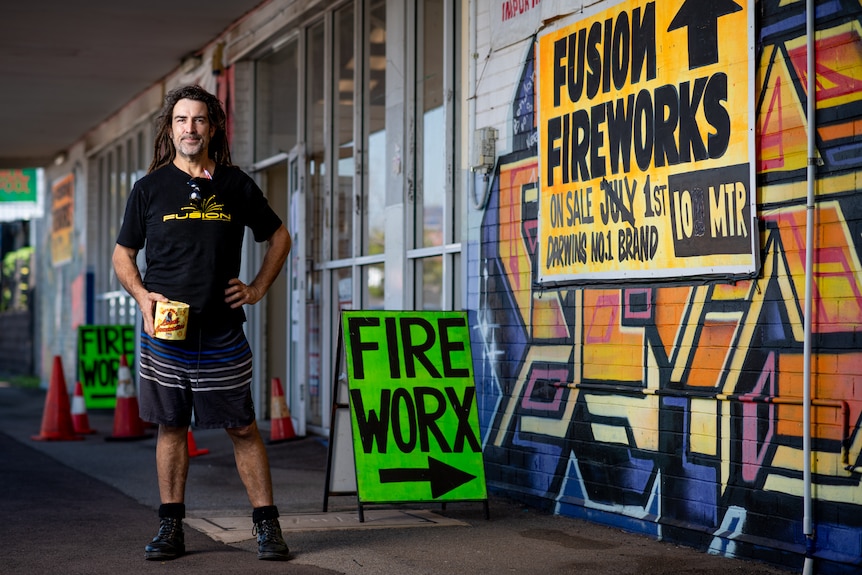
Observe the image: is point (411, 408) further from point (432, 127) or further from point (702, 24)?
point (432, 127)

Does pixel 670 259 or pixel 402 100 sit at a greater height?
pixel 402 100

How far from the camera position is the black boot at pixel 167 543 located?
5273 millimetres

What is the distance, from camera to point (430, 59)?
30.0 ft

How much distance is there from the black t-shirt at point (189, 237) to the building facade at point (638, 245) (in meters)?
2.10

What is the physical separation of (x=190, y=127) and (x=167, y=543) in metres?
1.87

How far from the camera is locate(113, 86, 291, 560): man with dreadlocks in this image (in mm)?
5316

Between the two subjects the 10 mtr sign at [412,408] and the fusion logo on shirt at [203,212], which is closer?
Result: the fusion logo on shirt at [203,212]

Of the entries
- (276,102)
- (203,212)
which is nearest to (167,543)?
(203,212)

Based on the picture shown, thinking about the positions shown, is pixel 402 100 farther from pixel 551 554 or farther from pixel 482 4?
pixel 551 554

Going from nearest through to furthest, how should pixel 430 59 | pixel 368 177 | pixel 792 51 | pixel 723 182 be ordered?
pixel 792 51, pixel 723 182, pixel 430 59, pixel 368 177

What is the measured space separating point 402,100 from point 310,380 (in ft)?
10.8

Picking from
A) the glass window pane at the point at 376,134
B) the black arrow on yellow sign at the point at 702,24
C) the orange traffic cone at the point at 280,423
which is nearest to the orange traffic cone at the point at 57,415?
the orange traffic cone at the point at 280,423

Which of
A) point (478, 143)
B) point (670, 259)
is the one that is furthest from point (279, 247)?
point (478, 143)

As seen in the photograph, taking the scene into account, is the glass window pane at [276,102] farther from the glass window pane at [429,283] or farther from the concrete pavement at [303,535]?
the concrete pavement at [303,535]
